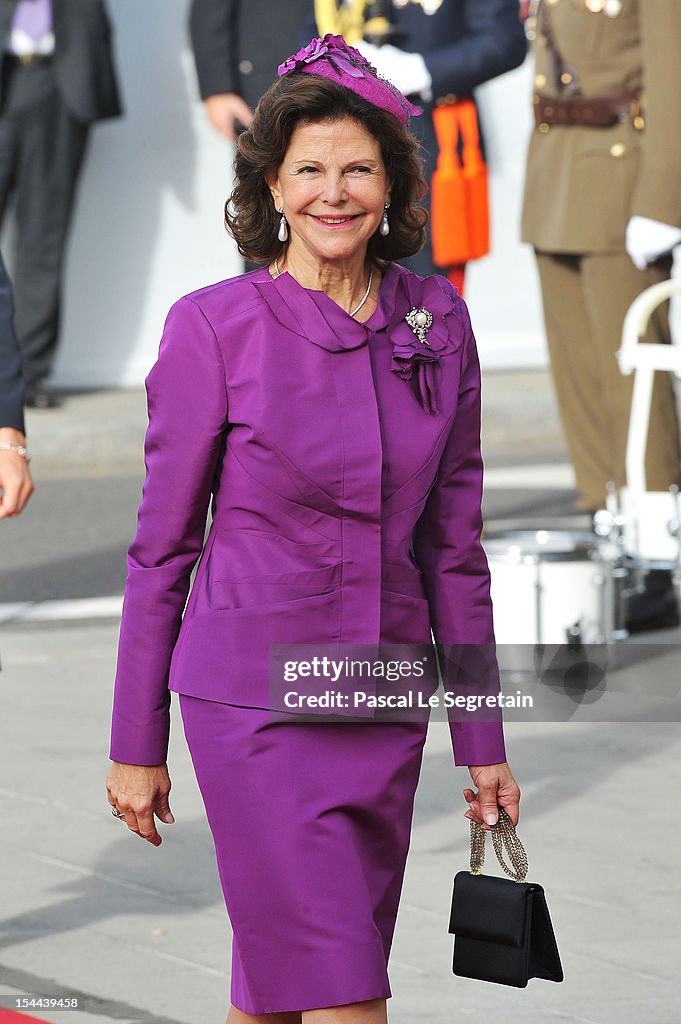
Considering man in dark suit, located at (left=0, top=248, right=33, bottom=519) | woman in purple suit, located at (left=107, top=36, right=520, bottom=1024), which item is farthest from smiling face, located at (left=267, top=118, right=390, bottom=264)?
man in dark suit, located at (left=0, top=248, right=33, bottom=519)

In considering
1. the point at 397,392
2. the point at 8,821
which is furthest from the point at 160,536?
the point at 8,821

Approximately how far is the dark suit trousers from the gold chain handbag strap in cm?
806

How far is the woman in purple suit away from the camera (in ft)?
8.85

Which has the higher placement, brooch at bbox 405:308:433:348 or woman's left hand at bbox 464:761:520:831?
brooch at bbox 405:308:433:348

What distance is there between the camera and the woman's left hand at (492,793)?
9.57ft

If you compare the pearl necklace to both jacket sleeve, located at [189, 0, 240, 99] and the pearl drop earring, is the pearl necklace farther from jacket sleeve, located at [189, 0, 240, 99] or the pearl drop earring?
jacket sleeve, located at [189, 0, 240, 99]

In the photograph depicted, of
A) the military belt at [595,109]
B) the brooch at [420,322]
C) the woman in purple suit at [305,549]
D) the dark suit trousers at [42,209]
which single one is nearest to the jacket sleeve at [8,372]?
the woman in purple suit at [305,549]

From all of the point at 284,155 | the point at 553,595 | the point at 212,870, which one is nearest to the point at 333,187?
the point at 284,155

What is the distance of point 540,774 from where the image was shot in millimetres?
5102

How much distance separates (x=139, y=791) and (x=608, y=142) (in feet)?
13.8

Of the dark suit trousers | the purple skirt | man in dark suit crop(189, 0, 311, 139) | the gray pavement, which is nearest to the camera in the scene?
the purple skirt

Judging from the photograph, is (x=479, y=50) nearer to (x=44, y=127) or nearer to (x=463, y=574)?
(x=44, y=127)

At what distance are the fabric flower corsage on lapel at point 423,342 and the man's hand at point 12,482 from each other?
1231 millimetres

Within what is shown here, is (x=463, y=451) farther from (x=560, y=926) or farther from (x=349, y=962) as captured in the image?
(x=560, y=926)
